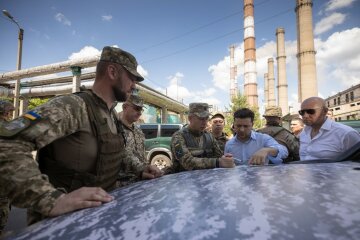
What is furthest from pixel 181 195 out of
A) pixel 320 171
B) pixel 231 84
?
pixel 231 84

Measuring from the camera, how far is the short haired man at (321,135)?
2.29m

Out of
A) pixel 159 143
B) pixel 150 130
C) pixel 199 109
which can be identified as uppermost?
pixel 199 109

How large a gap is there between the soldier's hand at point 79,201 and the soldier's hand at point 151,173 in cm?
69

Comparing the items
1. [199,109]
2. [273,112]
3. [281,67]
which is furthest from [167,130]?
[281,67]

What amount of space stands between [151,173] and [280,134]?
2611 millimetres

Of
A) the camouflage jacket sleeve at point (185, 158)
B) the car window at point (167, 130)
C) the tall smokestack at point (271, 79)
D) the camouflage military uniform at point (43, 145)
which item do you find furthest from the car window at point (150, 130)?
the tall smokestack at point (271, 79)

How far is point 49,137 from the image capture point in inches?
43.6

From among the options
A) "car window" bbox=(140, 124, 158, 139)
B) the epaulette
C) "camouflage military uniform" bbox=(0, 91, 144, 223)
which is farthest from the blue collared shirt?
"car window" bbox=(140, 124, 158, 139)

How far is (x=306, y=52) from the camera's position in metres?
24.9

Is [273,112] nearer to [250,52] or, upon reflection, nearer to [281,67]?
[250,52]

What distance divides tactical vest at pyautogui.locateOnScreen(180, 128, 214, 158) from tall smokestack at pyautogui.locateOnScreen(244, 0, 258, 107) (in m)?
26.6

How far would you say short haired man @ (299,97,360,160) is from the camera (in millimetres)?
2292

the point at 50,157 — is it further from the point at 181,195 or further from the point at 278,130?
the point at 278,130

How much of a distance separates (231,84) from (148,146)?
123 ft
